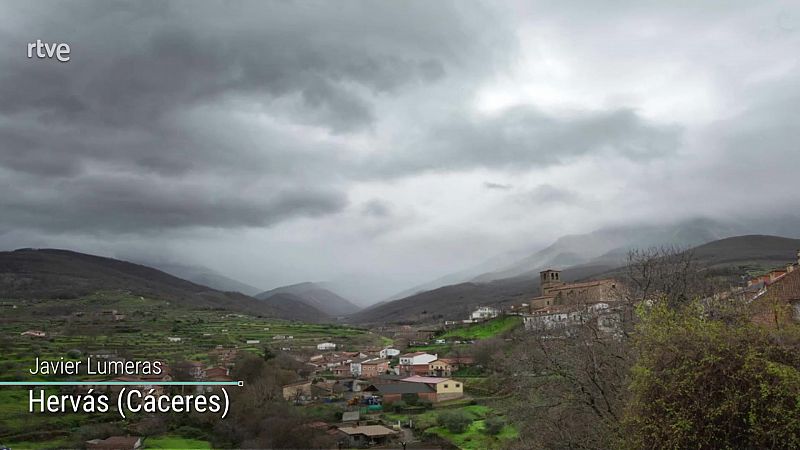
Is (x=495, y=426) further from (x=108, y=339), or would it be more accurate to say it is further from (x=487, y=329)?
(x=108, y=339)

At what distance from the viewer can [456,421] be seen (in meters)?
38.5

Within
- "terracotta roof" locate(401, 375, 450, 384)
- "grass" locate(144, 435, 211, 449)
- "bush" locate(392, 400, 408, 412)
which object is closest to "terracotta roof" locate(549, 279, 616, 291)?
"terracotta roof" locate(401, 375, 450, 384)

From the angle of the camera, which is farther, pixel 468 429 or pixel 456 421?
pixel 456 421

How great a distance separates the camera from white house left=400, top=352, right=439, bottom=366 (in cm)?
6631

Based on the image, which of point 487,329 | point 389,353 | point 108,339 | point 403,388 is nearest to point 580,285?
point 487,329

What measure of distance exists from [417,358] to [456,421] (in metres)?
28.8

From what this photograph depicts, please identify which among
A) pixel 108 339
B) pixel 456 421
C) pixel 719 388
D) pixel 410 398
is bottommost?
pixel 410 398

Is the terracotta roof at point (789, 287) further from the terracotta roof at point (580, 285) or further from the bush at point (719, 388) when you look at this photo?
the terracotta roof at point (580, 285)

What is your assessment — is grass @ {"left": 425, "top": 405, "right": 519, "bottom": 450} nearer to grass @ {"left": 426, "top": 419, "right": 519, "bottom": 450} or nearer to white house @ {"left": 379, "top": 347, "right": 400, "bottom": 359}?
grass @ {"left": 426, "top": 419, "right": 519, "bottom": 450}

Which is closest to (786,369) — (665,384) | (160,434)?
(665,384)

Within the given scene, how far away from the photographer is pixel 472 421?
3984 cm

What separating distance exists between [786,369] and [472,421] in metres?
34.8

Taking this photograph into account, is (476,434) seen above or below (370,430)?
below

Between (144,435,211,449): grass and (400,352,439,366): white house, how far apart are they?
3425cm
